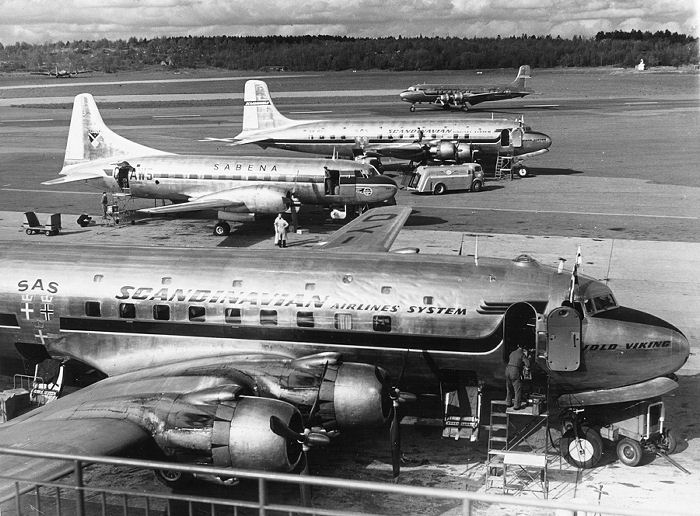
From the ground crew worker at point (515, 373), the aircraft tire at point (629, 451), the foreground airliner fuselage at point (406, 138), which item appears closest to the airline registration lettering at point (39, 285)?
the ground crew worker at point (515, 373)

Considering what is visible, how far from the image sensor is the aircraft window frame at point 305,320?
16.7 metres

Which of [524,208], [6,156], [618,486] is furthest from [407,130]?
[618,486]

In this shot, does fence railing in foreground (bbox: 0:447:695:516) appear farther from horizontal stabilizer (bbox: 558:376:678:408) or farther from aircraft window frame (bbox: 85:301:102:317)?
aircraft window frame (bbox: 85:301:102:317)

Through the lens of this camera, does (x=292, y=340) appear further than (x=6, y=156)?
No

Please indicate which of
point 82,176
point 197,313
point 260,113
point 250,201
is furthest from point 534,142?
point 197,313

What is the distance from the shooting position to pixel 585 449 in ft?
52.3

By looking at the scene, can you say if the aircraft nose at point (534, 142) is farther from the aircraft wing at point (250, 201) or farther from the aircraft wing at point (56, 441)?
the aircraft wing at point (56, 441)

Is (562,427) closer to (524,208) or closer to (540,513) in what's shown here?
(540,513)

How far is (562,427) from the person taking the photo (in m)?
16.7

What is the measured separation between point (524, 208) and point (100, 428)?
3220 centimetres

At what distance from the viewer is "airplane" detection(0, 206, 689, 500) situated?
14.0 m

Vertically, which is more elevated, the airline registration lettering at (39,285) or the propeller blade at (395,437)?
the airline registration lettering at (39,285)

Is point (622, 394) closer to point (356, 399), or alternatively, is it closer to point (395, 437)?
point (395, 437)

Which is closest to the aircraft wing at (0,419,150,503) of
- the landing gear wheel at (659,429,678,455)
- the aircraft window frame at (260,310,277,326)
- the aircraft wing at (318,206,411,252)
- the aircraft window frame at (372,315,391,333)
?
the aircraft window frame at (260,310,277,326)
